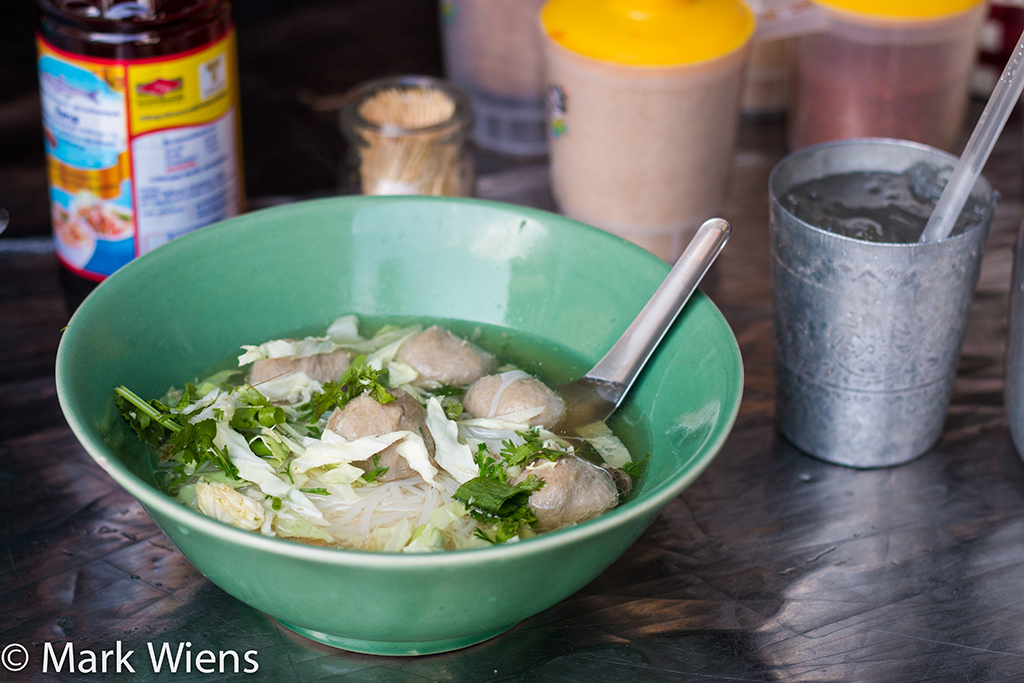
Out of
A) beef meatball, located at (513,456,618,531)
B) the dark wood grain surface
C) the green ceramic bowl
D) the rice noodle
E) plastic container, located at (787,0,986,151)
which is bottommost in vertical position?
the dark wood grain surface

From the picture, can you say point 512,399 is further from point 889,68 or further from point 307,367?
point 889,68

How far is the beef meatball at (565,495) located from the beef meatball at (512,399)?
0.08m

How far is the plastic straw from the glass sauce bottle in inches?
27.1

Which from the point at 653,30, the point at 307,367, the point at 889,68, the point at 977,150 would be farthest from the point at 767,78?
the point at 307,367

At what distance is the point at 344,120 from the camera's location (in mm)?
1239

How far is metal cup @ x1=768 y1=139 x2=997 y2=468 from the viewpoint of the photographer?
34.9 inches

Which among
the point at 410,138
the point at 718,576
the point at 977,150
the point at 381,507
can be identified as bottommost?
the point at 718,576

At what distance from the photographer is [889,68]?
4.20ft

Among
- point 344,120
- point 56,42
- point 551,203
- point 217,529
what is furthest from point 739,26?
point 217,529

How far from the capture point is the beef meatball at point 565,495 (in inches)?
29.6

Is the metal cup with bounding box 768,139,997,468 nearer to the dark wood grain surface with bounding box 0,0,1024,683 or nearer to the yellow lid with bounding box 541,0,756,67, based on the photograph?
the dark wood grain surface with bounding box 0,0,1024,683

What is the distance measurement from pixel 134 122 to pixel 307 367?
1.10ft

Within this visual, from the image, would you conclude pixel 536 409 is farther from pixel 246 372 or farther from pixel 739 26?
pixel 739 26

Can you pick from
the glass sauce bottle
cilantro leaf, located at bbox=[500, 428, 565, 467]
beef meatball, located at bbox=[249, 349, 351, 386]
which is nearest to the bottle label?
the glass sauce bottle
